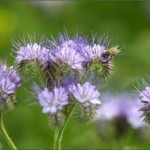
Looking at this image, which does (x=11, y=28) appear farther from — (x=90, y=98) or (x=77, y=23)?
(x=90, y=98)

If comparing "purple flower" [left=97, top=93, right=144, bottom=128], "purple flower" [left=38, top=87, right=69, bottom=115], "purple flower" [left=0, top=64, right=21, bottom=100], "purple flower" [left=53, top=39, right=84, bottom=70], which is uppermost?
"purple flower" [left=97, top=93, right=144, bottom=128]

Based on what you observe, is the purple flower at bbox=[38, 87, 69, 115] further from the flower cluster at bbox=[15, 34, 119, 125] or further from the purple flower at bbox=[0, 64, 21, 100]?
the purple flower at bbox=[0, 64, 21, 100]

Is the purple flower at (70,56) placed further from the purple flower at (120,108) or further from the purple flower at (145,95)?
the purple flower at (120,108)

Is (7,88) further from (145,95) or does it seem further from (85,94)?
(145,95)

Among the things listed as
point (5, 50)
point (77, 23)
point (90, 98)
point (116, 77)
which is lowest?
point (90, 98)

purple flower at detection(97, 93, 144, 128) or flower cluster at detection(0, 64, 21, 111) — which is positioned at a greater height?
purple flower at detection(97, 93, 144, 128)

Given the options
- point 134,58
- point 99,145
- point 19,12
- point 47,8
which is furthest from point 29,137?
point 47,8

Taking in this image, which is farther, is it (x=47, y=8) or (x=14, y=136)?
(x=47, y=8)

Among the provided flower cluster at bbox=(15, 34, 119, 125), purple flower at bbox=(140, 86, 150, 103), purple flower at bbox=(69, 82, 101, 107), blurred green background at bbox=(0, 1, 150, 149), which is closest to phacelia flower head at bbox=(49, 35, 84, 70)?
flower cluster at bbox=(15, 34, 119, 125)
